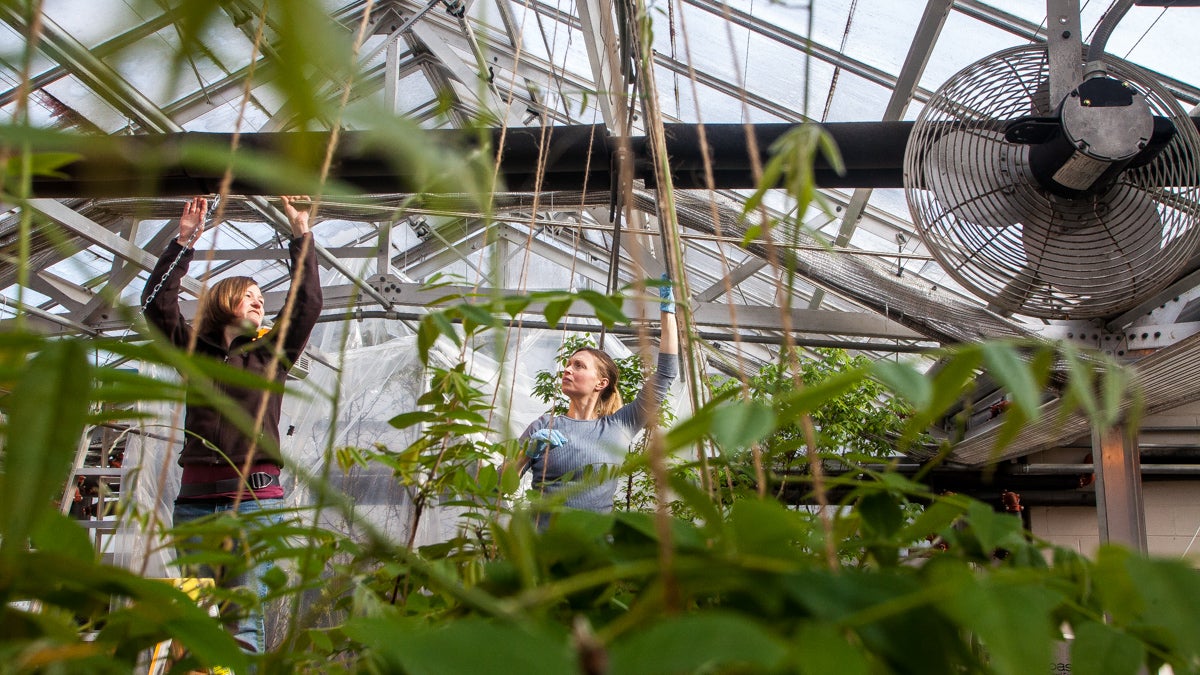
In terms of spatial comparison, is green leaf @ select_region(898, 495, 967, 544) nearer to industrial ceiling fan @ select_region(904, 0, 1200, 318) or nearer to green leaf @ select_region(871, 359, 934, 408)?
green leaf @ select_region(871, 359, 934, 408)

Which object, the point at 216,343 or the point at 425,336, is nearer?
the point at 425,336

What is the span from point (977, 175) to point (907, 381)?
2.15 m

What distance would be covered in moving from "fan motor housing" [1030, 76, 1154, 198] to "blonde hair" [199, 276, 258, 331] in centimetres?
191

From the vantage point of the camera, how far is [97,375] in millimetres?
211

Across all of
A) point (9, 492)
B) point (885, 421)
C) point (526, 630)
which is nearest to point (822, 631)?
point (526, 630)

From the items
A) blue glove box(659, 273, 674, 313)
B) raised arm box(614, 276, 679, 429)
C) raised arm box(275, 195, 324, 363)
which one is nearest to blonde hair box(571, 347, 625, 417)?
raised arm box(614, 276, 679, 429)

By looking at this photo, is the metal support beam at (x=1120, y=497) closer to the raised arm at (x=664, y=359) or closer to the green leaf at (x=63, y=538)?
the raised arm at (x=664, y=359)

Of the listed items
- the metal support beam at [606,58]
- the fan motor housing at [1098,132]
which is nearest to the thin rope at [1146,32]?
the fan motor housing at [1098,132]

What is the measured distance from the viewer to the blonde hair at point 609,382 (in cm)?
256

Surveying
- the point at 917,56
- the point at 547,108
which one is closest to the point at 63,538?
the point at 547,108

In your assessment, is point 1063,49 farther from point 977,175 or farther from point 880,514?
point 880,514

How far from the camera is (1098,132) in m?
1.94

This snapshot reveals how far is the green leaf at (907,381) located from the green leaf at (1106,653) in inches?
3.7

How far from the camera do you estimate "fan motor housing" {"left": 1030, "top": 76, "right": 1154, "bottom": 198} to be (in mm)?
1927
